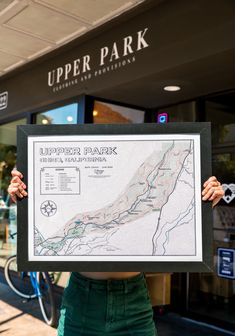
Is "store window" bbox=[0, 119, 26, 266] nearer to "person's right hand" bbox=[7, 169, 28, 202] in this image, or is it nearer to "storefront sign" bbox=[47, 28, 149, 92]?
"storefront sign" bbox=[47, 28, 149, 92]

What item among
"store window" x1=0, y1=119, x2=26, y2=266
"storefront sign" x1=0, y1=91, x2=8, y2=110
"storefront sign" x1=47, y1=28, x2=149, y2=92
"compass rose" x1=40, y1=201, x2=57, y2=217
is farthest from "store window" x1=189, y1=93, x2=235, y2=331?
"store window" x1=0, y1=119, x2=26, y2=266

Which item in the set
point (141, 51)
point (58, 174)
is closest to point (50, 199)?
point (58, 174)

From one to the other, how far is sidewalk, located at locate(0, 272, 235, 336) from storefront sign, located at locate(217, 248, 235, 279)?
603 millimetres

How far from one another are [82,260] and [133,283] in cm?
30

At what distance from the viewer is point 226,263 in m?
4.56

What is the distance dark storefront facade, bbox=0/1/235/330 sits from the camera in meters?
3.52

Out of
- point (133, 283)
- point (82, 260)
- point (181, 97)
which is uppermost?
point (181, 97)

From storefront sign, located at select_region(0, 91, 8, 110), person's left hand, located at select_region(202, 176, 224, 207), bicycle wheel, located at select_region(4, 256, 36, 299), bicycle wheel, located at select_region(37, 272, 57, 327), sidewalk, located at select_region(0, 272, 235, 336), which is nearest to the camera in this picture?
person's left hand, located at select_region(202, 176, 224, 207)

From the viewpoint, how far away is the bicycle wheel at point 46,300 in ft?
15.1

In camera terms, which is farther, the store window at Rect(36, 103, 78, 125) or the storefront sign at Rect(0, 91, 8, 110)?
the storefront sign at Rect(0, 91, 8, 110)

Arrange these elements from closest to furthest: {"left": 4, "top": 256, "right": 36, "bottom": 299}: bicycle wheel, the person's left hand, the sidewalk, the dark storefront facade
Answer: the person's left hand, the dark storefront facade, the sidewalk, {"left": 4, "top": 256, "right": 36, "bottom": 299}: bicycle wheel

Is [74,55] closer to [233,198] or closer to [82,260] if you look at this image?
[233,198]

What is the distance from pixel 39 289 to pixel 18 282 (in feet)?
4.72

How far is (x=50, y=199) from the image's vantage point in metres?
1.80
